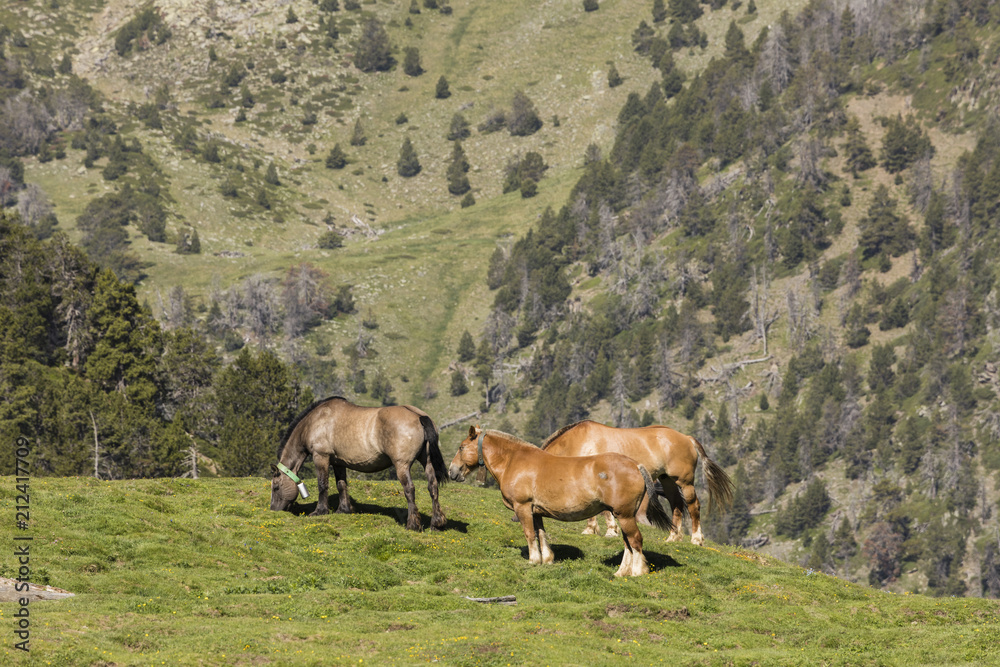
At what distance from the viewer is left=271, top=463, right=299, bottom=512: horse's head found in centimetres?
3136

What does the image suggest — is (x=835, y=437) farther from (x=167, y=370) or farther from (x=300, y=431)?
(x=300, y=431)

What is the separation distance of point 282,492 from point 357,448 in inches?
145

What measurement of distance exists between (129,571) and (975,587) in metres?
159

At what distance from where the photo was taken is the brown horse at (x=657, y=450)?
30031mm

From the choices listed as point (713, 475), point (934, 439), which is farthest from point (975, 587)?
point (713, 475)

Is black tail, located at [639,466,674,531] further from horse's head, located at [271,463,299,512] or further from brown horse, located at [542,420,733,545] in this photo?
horse's head, located at [271,463,299,512]

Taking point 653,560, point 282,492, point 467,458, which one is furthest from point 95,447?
point 653,560

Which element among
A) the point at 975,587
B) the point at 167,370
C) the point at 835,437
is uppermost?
A: the point at 167,370

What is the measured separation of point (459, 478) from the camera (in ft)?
90.6

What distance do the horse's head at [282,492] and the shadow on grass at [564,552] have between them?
27.2 feet

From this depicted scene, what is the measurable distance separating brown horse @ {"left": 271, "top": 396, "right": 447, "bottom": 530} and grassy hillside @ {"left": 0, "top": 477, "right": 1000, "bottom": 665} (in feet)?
2.98

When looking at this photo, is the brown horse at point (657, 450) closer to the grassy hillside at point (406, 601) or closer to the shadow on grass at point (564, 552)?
the grassy hillside at point (406, 601)

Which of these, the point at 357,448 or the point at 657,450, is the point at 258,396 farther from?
the point at 657,450

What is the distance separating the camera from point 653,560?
1074 inches
